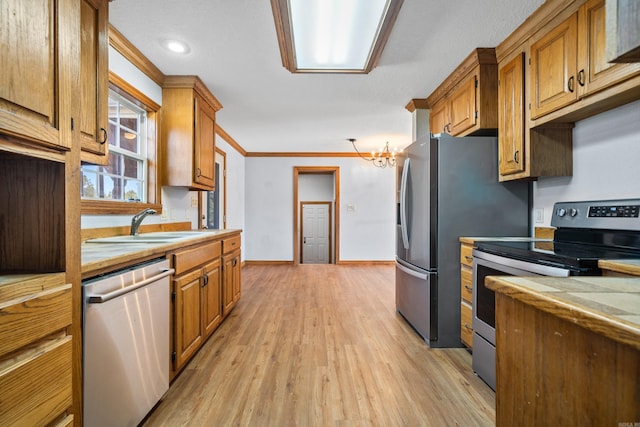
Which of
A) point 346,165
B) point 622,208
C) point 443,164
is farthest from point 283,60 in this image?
point 346,165

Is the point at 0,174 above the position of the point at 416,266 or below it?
above

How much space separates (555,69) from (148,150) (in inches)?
121

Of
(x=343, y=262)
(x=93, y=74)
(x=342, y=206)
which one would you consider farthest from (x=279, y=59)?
(x=343, y=262)

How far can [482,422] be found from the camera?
1.52 m

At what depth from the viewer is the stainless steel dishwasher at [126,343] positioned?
1.12 meters

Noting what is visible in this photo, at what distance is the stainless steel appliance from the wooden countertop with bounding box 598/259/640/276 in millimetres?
33

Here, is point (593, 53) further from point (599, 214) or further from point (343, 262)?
point (343, 262)

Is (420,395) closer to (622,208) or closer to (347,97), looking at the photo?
(622,208)

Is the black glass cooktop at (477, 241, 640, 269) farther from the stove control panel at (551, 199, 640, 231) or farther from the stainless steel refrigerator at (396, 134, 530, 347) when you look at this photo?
the stainless steel refrigerator at (396, 134, 530, 347)

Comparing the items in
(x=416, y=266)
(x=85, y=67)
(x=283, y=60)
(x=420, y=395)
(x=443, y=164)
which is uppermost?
(x=283, y=60)

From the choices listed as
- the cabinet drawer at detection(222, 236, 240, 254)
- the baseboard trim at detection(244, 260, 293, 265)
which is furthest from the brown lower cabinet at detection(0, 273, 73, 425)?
the baseboard trim at detection(244, 260, 293, 265)

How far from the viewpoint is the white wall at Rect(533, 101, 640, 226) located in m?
1.66

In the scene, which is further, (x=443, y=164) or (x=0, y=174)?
(x=443, y=164)

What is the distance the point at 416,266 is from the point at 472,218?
1.96 ft
